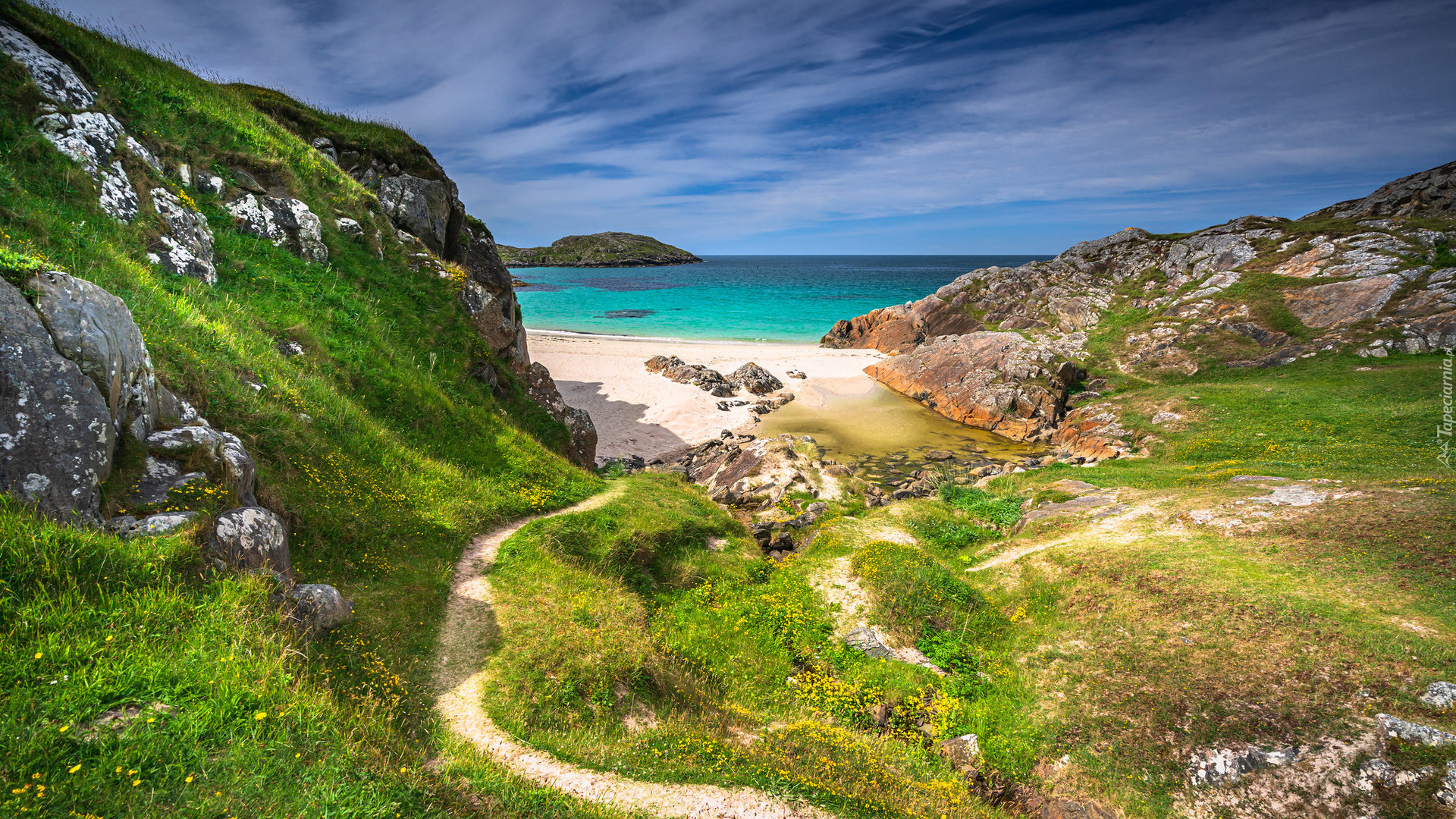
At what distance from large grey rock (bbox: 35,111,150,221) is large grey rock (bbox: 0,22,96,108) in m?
0.47

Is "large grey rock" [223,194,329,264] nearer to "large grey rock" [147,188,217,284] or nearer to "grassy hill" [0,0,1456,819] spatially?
"grassy hill" [0,0,1456,819]

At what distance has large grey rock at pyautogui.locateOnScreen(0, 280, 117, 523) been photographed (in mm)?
6742

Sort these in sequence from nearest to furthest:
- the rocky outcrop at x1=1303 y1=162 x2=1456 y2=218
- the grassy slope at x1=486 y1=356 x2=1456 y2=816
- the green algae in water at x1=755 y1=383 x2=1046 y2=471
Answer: the grassy slope at x1=486 y1=356 x2=1456 y2=816, the green algae in water at x1=755 y1=383 x2=1046 y2=471, the rocky outcrop at x1=1303 y1=162 x2=1456 y2=218

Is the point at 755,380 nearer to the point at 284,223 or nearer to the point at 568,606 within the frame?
the point at 284,223

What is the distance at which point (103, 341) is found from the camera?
7.87m

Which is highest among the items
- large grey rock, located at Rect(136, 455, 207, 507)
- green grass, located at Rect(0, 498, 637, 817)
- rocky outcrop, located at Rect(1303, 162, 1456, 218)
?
rocky outcrop, located at Rect(1303, 162, 1456, 218)

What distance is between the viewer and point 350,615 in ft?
33.4

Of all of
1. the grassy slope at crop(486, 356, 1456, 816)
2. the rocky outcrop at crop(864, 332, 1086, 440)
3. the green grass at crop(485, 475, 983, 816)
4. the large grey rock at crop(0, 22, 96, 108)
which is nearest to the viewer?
the green grass at crop(485, 475, 983, 816)

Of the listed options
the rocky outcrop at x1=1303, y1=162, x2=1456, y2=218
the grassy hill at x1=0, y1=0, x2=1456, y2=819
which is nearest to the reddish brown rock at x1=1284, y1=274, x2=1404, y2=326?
the rocky outcrop at x1=1303, y1=162, x2=1456, y2=218

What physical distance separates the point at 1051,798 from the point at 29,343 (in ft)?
58.1

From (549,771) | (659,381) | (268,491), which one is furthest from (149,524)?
(659,381)

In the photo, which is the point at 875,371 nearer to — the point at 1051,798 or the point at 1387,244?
the point at 1387,244

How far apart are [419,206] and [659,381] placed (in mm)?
27480

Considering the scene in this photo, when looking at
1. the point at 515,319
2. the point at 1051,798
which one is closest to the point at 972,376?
the point at 515,319
